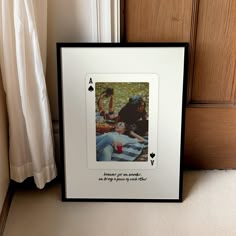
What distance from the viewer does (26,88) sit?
5.02ft

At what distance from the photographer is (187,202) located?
1709 mm

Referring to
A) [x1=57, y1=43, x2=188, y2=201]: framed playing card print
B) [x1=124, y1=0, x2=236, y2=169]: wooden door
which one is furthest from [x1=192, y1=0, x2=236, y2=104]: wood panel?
[x1=57, y1=43, x2=188, y2=201]: framed playing card print

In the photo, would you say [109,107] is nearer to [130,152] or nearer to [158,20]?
[130,152]

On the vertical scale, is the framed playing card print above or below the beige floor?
above

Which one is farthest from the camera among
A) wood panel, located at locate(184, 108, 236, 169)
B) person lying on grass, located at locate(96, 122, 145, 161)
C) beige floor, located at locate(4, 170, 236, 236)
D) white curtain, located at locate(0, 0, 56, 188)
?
wood panel, located at locate(184, 108, 236, 169)

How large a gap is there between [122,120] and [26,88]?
37 centimetres

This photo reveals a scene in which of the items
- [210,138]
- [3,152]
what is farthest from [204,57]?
[3,152]

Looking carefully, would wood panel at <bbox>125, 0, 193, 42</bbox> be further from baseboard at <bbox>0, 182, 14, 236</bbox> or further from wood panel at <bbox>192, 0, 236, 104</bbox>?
baseboard at <bbox>0, 182, 14, 236</bbox>

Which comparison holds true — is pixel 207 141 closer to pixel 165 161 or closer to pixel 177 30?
pixel 165 161

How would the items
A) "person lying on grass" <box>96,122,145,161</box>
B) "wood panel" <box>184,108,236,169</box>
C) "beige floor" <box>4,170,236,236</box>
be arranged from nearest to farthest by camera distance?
"beige floor" <box>4,170,236,236</box>, "person lying on grass" <box>96,122,145,161</box>, "wood panel" <box>184,108,236,169</box>

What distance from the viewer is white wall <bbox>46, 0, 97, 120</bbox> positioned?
162 cm

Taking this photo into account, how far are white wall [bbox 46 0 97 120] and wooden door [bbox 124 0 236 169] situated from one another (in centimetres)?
14

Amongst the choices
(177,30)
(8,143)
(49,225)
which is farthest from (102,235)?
(177,30)

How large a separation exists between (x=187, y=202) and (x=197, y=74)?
50 centimetres
